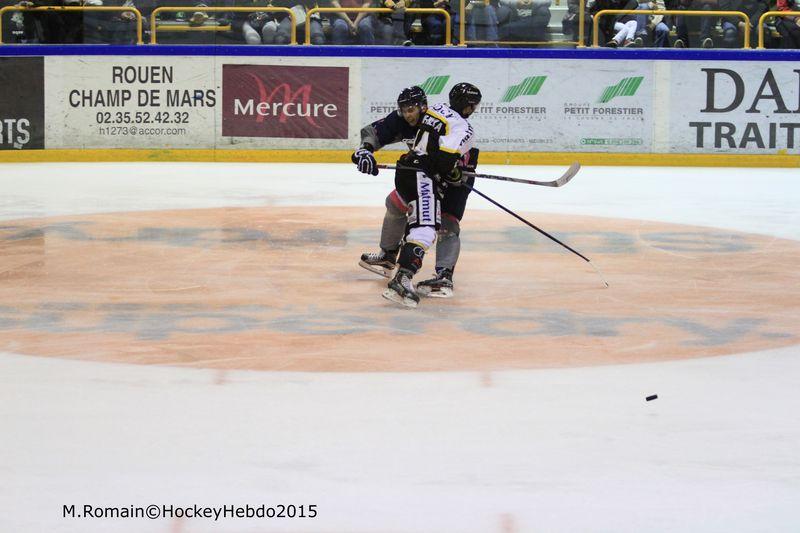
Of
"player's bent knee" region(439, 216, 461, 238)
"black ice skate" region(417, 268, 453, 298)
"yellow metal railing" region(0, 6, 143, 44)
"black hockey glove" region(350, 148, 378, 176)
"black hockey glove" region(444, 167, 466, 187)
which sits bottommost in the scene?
"black ice skate" region(417, 268, 453, 298)

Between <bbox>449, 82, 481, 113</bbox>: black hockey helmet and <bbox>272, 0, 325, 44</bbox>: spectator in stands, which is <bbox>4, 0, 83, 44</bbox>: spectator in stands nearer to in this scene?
<bbox>272, 0, 325, 44</bbox>: spectator in stands

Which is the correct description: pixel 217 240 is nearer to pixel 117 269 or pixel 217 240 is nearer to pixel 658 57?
pixel 117 269

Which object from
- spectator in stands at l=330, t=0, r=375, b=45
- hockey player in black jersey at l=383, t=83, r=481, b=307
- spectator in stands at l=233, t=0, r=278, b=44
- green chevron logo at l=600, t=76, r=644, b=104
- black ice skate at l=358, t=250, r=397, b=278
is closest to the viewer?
hockey player in black jersey at l=383, t=83, r=481, b=307

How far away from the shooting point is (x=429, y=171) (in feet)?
26.2

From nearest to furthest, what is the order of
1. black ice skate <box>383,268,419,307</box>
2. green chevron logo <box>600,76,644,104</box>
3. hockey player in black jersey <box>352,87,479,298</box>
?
black ice skate <box>383,268,419,307</box>, hockey player in black jersey <box>352,87,479,298</box>, green chevron logo <box>600,76,644,104</box>

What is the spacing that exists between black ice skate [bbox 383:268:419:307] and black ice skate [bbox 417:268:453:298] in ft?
0.78

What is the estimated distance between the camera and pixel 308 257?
381 inches

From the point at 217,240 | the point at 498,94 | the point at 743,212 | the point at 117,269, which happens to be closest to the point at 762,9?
the point at 498,94

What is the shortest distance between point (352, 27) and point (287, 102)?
5.12 ft

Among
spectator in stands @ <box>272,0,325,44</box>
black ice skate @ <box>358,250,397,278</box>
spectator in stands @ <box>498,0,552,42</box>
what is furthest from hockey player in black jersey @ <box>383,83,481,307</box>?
spectator in stands @ <box>272,0,325,44</box>

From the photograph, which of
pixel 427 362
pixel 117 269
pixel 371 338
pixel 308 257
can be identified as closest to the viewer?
pixel 427 362

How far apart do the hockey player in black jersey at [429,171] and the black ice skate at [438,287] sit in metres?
0.06

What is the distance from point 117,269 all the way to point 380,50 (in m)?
11.1

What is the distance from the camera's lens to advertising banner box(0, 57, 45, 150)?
62.7 feet
